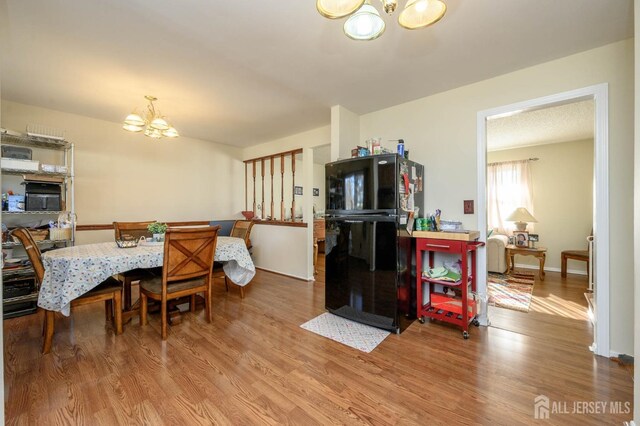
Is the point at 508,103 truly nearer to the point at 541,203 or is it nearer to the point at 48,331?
the point at 541,203

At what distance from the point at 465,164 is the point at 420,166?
16.7 inches

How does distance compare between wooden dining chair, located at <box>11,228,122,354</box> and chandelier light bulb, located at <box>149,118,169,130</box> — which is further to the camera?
chandelier light bulb, located at <box>149,118,169,130</box>

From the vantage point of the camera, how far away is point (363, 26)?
1.42 m

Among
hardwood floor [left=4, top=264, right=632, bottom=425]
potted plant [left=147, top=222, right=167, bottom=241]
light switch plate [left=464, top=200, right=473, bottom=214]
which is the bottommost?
hardwood floor [left=4, top=264, right=632, bottom=425]

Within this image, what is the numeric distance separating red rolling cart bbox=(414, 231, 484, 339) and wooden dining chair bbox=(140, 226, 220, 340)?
79.0 inches

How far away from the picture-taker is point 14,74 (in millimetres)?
2518

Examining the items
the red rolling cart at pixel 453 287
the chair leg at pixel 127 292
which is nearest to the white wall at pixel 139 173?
the chair leg at pixel 127 292

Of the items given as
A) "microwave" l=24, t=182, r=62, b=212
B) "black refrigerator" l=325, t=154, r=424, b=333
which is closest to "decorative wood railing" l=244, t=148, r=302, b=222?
"black refrigerator" l=325, t=154, r=424, b=333

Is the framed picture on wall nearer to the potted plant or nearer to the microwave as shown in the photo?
the potted plant

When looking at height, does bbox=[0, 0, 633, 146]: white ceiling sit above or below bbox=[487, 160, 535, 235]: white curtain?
above

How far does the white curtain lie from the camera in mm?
5027

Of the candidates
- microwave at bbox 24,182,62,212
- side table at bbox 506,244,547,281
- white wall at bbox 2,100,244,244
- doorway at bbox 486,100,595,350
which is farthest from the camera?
side table at bbox 506,244,547,281

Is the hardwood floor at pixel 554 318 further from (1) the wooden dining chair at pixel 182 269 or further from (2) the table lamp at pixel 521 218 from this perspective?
(1) the wooden dining chair at pixel 182 269

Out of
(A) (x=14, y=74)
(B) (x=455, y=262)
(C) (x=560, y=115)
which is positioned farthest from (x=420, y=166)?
(A) (x=14, y=74)
